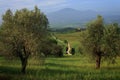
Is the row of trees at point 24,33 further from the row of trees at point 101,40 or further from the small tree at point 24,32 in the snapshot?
the row of trees at point 101,40

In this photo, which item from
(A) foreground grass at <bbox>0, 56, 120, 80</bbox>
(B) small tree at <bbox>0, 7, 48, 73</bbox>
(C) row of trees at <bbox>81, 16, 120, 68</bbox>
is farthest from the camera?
(C) row of trees at <bbox>81, 16, 120, 68</bbox>

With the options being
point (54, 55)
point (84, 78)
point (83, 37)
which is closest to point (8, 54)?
point (84, 78)

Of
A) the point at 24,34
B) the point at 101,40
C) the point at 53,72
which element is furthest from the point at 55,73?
the point at 101,40

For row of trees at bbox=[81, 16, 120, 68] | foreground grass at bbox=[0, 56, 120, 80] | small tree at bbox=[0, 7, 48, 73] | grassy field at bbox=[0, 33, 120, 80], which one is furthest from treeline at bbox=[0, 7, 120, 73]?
row of trees at bbox=[81, 16, 120, 68]

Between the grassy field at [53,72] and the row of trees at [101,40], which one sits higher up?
the row of trees at [101,40]

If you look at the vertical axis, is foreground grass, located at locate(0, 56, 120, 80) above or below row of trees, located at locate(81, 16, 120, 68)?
below

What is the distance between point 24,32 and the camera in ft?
143

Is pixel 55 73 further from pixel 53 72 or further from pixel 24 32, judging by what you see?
pixel 24 32

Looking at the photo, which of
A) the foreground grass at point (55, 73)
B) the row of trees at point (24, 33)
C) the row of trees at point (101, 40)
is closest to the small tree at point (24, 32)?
the row of trees at point (24, 33)

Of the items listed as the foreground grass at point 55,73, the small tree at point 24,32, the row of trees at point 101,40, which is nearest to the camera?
the foreground grass at point 55,73

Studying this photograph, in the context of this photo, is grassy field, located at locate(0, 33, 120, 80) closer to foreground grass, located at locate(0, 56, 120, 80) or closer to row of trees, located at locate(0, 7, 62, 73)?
foreground grass, located at locate(0, 56, 120, 80)

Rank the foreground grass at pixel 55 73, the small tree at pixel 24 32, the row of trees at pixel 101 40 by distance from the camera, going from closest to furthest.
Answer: the foreground grass at pixel 55 73
the small tree at pixel 24 32
the row of trees at pixel 101 40

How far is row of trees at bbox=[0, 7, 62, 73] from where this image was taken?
43.4 m

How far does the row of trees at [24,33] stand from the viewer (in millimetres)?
43406
